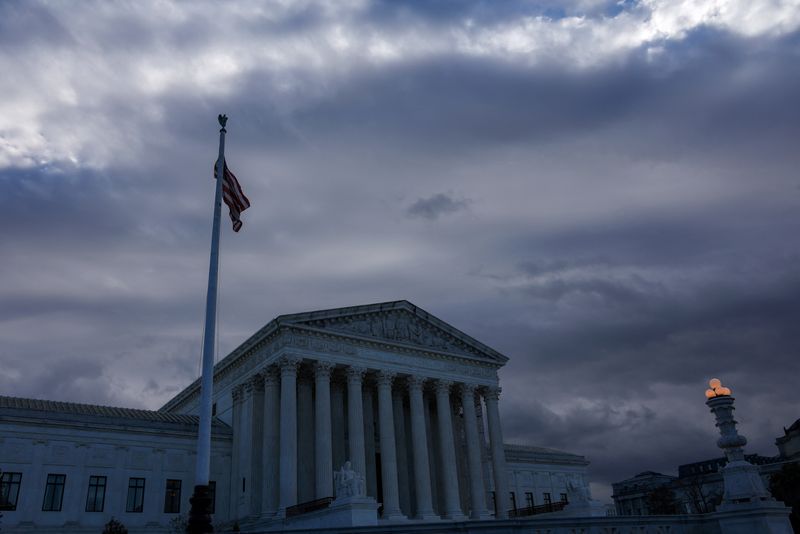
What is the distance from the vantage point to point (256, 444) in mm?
53500

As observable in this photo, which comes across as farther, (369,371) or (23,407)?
(369,371)

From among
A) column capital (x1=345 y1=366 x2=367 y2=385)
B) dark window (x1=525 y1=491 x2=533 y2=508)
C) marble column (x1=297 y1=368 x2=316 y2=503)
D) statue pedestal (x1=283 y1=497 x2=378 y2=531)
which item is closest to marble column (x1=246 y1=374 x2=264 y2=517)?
marble column (x1=297 y1=368 x2=316 y2=503)

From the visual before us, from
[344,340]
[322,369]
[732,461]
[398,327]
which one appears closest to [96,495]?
[322,369]

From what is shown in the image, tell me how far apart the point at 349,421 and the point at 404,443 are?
941cm

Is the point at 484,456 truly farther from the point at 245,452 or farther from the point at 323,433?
the point at 245,452

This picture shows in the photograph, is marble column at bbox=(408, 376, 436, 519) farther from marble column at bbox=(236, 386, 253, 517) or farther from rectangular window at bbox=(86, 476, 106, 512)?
rectangular window at bbox=(86, 476, 106, 512)

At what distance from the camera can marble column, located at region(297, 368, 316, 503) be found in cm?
5316

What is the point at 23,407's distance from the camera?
49438 mm

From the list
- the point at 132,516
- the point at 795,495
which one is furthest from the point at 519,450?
the point at 132,516

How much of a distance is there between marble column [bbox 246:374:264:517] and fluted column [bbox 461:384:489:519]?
1807 centimetres

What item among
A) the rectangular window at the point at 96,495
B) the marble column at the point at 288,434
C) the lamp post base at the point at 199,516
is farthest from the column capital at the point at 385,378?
the lamp post base at the point at 199,516

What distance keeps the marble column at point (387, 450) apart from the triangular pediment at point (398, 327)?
3.75m

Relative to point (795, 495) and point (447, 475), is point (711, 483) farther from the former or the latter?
point (447, 475)

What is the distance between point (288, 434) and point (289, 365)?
5.09 meters
